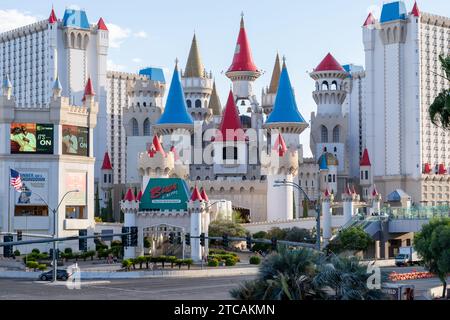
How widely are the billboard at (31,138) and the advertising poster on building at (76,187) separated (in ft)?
11.3

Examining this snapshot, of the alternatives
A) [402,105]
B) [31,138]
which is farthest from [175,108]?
[402,105]

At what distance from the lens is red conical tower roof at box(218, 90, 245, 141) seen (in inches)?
4557

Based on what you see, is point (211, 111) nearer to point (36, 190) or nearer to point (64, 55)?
point (64, 55)

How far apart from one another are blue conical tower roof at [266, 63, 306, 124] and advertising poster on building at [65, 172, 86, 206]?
94.2ft

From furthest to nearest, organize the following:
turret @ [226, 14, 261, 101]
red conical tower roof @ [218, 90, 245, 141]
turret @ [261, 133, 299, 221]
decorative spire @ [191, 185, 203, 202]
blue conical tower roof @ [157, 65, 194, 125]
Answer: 1. turret @ [226, 14, 261, 101]
2. red conical tower roof @ [218, 90, 245, 141]
3. blue conical tower roof @ [157, 65, 194, 125]
4. turret @ [261, 133, 299, 221]
5. decorative spire @ [191, 185, 203, 202]

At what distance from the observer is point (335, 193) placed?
123 m

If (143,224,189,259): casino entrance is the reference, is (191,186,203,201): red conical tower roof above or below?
above

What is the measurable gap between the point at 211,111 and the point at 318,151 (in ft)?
Answer: 52.5

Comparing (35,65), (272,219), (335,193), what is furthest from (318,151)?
(35,65)

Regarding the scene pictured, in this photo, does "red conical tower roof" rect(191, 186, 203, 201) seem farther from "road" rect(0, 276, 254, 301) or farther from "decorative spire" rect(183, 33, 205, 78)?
"decorative spire" rect(183, 33, 205, 78)

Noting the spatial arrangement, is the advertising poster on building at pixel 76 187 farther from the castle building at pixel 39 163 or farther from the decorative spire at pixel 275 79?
the decorative spire at pixel 275 79

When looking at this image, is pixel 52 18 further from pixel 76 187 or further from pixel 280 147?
pixel 76 187

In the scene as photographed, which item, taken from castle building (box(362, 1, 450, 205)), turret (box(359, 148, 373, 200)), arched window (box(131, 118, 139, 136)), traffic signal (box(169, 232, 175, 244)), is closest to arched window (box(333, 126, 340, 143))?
turret (box(359, 148, 373, 200))

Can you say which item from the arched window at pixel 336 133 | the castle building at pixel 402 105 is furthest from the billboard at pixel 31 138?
the castle building at pixel 402 105
